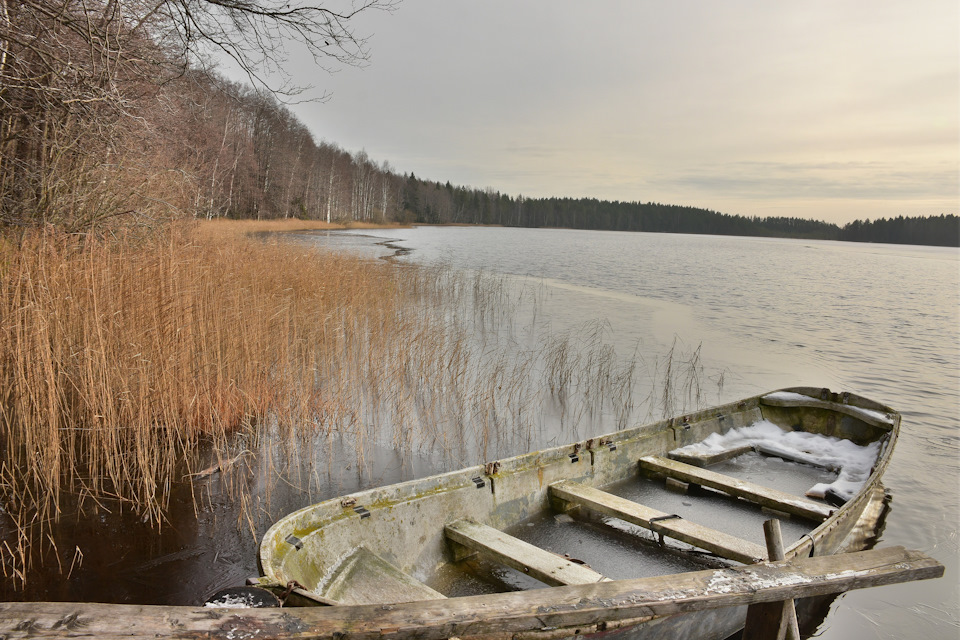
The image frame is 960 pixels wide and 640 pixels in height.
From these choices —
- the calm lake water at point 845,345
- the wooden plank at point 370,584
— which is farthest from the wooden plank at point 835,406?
the wooden plank at point 370,584

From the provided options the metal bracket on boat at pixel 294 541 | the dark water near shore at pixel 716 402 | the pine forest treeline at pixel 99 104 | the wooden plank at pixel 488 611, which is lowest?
the dark water near shore at pixel 716 402

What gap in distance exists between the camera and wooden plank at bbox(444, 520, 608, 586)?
301 centimetres

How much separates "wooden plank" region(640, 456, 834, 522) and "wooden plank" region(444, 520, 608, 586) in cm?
191

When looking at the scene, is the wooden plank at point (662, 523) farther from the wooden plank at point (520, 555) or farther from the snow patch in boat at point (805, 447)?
the snow patch in boat at point (805, 447)

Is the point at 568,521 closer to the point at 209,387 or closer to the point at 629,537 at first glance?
the point at 629,537

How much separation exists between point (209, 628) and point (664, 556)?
2.93 meters

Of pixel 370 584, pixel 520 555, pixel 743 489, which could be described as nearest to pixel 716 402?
pixel 743 489

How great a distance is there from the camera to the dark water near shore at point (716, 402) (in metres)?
3.69

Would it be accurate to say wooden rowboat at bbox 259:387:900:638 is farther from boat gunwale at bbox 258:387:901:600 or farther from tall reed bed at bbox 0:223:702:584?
tall reed bed at bbox 0:223:702:584

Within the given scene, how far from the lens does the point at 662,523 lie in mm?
3676

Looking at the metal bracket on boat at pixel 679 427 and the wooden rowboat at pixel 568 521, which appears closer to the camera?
the wooden rowboat at pixel 568 521

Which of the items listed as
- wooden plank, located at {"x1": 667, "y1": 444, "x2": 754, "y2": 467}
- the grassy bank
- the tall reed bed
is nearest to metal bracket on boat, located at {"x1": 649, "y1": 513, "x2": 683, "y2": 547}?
wooden plank, located at {"x1": 667, "y1": 444, "x2": 754, "y2": 467}

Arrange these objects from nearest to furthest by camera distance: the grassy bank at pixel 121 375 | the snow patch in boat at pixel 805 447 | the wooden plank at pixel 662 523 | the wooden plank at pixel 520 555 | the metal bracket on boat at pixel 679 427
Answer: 1. the wooden plank at pixel 520 555
2. the wooden plank at pixel 662 523
3. the grassy bank at pixel 121 375
4. the snow patch in boat at pixel 805 447
5. the metal bracket on boat at pixel 679 427

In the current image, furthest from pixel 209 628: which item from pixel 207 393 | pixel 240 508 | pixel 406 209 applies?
pixel 406 209
